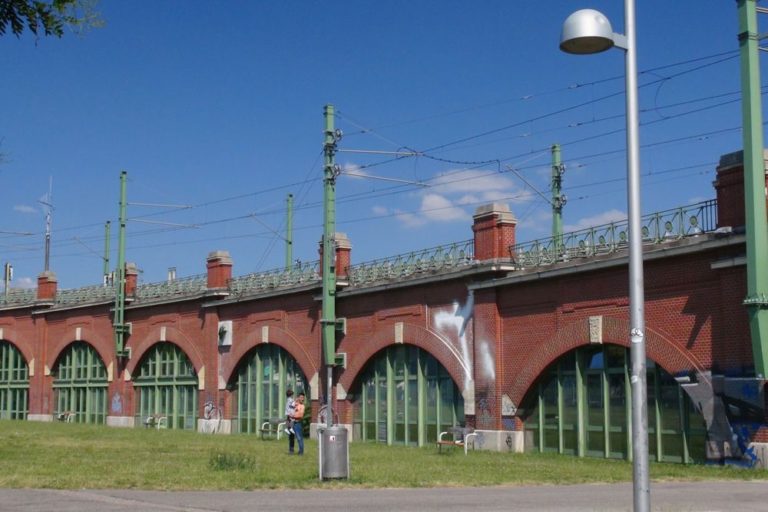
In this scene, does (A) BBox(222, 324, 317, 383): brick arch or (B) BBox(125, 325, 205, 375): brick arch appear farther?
(B) BBox(125, 325, 205, 375): brick arch

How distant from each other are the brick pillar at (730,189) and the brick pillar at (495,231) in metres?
7.56

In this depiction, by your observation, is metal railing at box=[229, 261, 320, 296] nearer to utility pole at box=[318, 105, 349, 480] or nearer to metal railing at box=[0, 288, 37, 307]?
utility pole at box=[318, 105, 349, 480]

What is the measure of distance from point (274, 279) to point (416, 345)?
9.20 meters

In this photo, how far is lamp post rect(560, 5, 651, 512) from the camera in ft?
32.9

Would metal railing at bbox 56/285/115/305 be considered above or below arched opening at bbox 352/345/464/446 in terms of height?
above

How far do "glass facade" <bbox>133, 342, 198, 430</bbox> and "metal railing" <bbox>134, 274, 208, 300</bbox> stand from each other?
2222 millimetres

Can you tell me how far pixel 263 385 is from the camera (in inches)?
1606

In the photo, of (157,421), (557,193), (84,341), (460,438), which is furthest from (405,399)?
(84,341)

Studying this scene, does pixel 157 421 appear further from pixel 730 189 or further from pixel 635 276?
pixel 635 276

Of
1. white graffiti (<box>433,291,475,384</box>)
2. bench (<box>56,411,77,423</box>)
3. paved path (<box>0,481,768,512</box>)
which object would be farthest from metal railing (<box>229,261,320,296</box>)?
paved path (<box>0,481,768,512</box>)

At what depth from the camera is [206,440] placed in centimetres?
3462

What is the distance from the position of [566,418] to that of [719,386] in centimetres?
572

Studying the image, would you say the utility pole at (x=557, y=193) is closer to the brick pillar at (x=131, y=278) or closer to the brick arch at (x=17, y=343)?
the brick pillar at (x=131, y=278)

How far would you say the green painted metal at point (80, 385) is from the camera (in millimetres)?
50625
